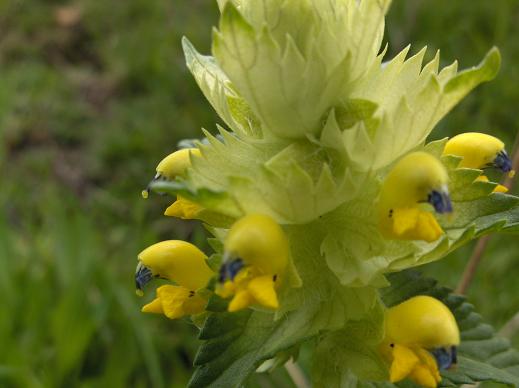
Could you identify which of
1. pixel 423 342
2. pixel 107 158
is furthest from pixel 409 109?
pixel 107 158

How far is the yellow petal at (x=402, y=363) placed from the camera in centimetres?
106

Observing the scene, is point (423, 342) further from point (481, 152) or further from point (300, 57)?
point (300, 57)

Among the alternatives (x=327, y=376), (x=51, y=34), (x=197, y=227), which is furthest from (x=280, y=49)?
(x=51, y=34)

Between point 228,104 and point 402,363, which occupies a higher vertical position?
point 228,104

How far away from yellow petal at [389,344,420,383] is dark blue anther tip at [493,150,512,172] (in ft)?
1.31

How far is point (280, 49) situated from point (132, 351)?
5.49 ft

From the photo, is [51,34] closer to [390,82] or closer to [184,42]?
[184,42]

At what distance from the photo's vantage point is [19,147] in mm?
4230

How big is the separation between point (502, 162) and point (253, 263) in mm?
537

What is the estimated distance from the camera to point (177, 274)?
1257 mm

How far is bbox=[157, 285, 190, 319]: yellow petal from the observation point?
1.22m

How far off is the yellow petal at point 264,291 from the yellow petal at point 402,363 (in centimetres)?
22

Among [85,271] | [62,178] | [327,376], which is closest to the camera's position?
[327,376]

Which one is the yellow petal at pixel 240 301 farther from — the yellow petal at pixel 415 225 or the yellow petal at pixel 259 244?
the yellow petal at pixel 415 225
